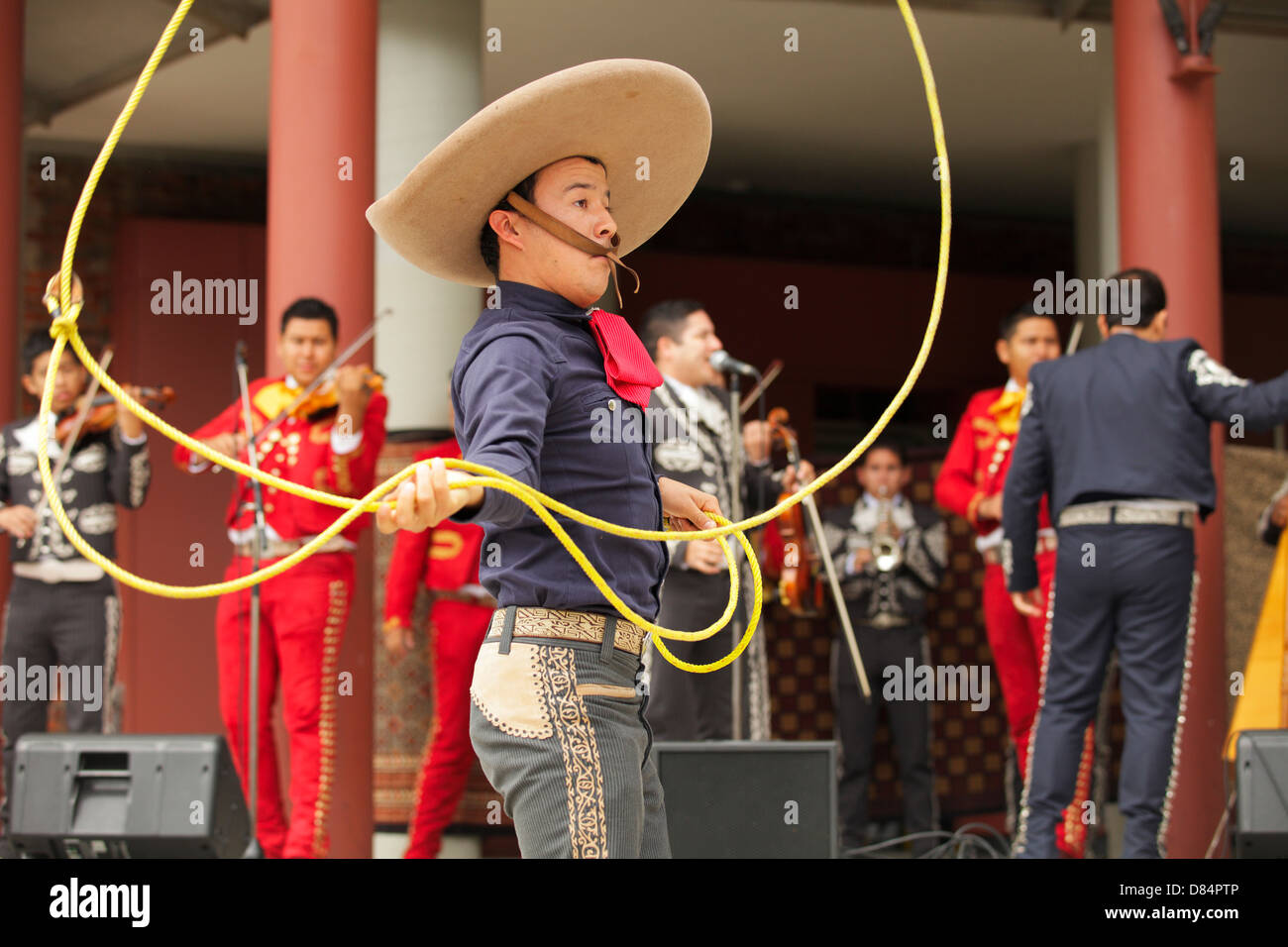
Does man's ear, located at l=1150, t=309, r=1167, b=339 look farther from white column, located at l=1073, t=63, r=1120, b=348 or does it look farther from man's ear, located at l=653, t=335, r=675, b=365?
white column, located at l=1073, t=63, r=1120, b=348

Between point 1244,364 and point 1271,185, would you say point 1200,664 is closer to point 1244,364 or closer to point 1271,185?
point 1271,185

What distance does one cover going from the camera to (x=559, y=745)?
232cm

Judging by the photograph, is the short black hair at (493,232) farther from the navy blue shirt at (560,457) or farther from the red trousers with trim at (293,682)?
the red trousers with trim at (293,682)

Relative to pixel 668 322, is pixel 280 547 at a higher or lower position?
lower

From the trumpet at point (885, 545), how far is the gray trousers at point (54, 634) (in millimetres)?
2976

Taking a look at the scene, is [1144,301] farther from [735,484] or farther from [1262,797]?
[1262,797]

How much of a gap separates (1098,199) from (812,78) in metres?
1.75

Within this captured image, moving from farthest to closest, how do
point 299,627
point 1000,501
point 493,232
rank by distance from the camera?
point 1000,501, point 299,627, point 493,232

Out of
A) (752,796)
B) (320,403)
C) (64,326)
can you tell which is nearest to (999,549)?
(752,796)

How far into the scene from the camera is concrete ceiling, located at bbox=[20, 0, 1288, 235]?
23.9ft

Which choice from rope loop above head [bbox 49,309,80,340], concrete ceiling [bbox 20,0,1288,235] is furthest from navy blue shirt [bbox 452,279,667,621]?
concrete ceiling [bbox 20,0,1288,235]

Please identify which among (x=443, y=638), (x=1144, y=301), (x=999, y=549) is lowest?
(x=443, y=638)

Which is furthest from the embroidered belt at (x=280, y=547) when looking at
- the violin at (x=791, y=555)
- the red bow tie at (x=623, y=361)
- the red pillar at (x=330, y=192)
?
the red bow tie at (x=623, y=361)
